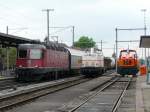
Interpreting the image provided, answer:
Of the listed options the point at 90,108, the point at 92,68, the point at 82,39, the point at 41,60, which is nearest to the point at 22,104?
the point at 90,108

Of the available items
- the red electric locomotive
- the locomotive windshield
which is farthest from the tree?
the red electric locomotive

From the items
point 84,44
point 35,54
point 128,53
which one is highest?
point 84,44

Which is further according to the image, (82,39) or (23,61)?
(82,39)

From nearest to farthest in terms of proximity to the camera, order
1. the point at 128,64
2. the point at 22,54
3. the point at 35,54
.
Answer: the point at 35,54 < the point at 22,54 < the point at 128,64

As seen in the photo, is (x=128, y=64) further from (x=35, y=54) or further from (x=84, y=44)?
(x=84, y=44)

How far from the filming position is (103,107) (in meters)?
18.7

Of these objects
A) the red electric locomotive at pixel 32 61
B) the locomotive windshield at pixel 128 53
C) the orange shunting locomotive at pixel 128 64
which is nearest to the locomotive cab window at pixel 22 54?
the red electric locomotive at pixel 32 61

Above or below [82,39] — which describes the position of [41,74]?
below

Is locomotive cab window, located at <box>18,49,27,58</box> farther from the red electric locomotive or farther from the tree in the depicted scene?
the tree

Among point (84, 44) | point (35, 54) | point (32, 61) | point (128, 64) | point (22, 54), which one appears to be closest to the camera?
point (32, 61)

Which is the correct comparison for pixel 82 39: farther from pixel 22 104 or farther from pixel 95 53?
pixel 22 104

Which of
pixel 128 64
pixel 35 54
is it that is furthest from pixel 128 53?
pixel 35 54

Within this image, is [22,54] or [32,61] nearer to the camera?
[32,61]

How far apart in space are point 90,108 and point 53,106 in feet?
5.70
